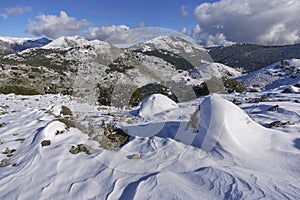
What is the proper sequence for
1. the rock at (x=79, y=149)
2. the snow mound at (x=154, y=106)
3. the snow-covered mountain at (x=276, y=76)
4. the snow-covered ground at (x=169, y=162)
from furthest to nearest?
the snow-covered mountain at (x=276, y=76) < the snow mound at (x=154, y=106) < the rock at (x=79, y=149) < the snow-covered ground at (x=169, y=162)

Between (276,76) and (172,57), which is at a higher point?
(172,57)

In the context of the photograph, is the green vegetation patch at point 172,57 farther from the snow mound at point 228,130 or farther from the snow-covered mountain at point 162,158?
the snow-covered mountain at point 162,158

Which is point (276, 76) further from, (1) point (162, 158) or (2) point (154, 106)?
(1) point (162, 158)

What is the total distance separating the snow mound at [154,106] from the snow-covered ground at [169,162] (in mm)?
2814

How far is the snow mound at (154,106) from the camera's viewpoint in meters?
10.9

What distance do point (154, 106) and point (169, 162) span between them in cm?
618

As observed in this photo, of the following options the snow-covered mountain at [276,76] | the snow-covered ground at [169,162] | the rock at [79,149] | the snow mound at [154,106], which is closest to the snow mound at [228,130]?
the snow-covered ground at [169,162]

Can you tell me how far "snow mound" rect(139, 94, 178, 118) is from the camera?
10852mm

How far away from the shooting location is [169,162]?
5.31m

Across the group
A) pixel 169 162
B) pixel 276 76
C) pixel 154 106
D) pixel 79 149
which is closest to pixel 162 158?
pixel 169 162

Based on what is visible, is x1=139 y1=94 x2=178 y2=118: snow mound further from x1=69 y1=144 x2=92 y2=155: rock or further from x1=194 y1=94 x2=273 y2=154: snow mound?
x1=194 y1=94 x2=273 y2=154: snow mound

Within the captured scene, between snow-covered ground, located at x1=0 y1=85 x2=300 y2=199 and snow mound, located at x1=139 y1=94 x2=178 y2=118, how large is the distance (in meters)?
2.81

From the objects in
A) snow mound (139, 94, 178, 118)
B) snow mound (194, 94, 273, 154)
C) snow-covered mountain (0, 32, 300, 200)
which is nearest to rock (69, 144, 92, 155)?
snow-covered mountain (0, 32, 300, 200)

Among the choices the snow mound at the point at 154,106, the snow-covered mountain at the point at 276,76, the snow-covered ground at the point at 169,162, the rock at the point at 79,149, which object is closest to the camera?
the snow-covered ground at the point at 169,162
